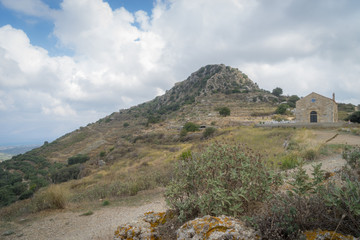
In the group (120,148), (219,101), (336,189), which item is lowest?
(120,148)

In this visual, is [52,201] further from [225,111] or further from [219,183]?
[225,111]

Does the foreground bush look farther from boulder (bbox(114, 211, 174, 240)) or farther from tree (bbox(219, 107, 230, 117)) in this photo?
tree (bbox(219, 107, 230, 117))

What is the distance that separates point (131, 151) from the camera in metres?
27.2

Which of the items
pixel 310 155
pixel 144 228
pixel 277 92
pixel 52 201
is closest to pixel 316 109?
pixel 310 155

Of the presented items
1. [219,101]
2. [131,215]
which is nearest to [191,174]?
[131,215]

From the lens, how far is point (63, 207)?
7582 millimetres

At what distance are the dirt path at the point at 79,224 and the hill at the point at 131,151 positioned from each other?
7.29ft

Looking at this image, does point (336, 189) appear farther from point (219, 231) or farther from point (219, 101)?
point (219, 101)

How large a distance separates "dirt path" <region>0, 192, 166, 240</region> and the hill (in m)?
2.22

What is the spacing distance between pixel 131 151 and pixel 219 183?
25.7 m

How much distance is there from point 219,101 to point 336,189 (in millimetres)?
57803

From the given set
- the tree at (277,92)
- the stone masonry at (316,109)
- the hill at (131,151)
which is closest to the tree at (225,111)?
the hill at (131,151)

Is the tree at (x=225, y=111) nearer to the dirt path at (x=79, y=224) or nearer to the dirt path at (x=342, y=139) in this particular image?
the dirt path at (x=342, y=139)

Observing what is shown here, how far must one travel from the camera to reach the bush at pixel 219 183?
2812mm
